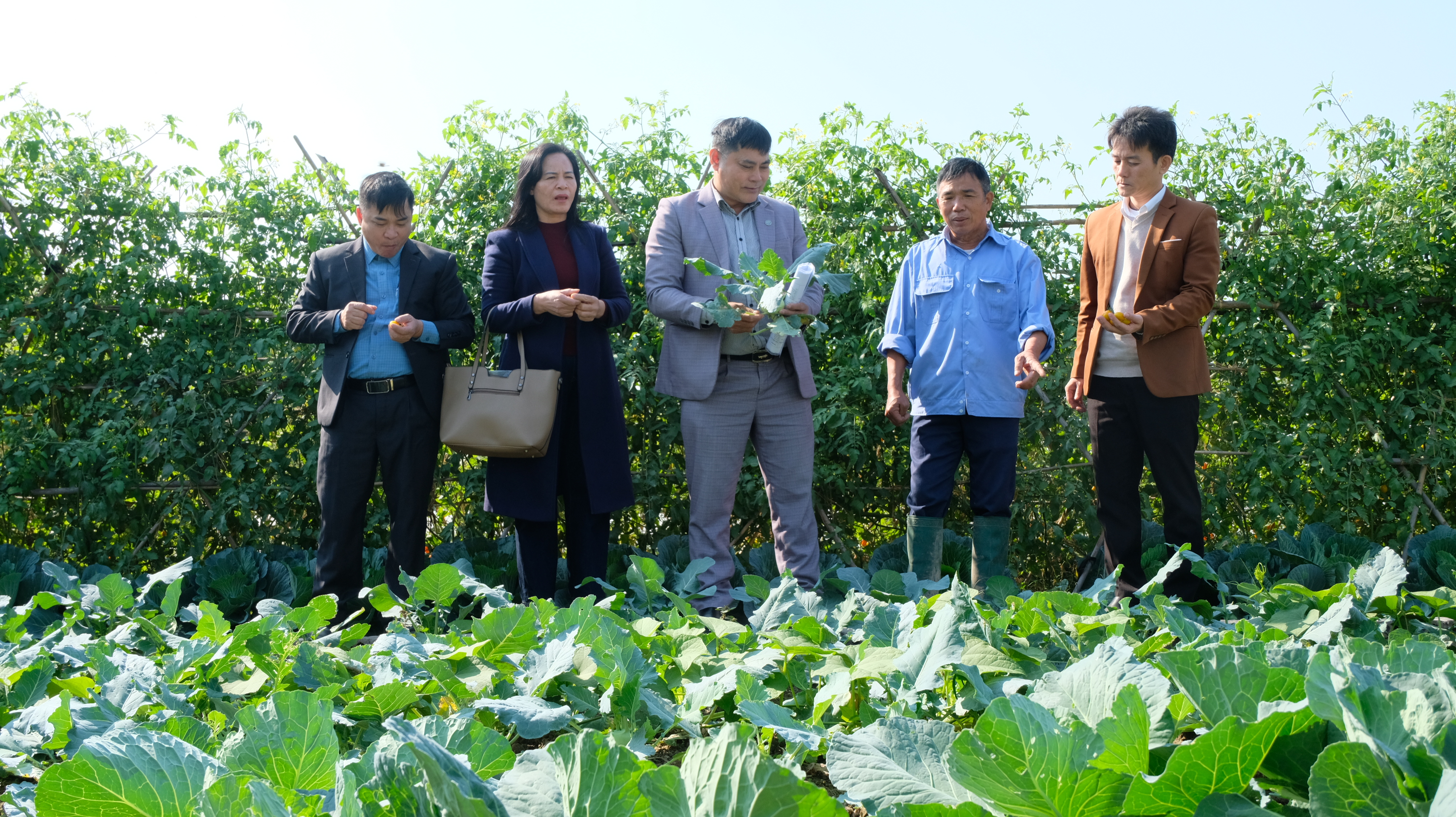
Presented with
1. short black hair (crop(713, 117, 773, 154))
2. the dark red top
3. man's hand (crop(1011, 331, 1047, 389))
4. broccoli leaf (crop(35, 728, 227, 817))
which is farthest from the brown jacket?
broccoli leaf (crop(35, 728, 227, 817))

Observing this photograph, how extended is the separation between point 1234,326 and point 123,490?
419 cm

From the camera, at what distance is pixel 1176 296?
307 cm

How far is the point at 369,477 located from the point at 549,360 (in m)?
0.71

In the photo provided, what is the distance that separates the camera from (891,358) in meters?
3.36

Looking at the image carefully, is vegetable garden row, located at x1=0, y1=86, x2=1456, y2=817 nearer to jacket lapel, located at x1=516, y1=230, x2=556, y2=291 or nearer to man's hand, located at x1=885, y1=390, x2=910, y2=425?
man's hand, located at x1=885, y1=390, x2=910, y2=425

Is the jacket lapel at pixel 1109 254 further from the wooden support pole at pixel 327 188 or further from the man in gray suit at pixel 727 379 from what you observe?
the wooden support pole at pixel 327 188

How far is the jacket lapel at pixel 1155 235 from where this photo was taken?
3.08 metres

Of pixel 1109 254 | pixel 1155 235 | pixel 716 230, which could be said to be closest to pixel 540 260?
pixel 716 230

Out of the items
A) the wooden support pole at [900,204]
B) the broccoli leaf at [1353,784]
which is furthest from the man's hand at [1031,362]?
the broccoli leaf at [1353,784]

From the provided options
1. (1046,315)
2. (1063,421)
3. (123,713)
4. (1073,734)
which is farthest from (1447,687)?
(1063,421)

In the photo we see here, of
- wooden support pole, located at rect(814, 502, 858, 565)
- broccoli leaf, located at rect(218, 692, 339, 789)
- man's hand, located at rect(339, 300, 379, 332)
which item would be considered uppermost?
man's hand, located at rect(339, 300, 379, 332)

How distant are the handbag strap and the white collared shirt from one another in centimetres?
176

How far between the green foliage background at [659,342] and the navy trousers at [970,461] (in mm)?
563

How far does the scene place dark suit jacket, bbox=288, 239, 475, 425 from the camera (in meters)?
3.21
